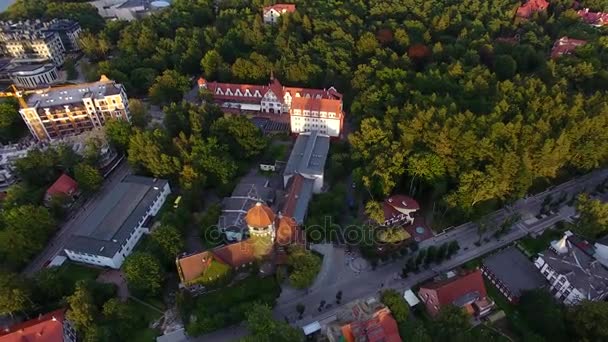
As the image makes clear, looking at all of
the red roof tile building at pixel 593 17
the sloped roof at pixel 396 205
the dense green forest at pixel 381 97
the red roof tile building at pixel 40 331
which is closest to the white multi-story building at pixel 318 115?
the dense green forest at pixel 381 97

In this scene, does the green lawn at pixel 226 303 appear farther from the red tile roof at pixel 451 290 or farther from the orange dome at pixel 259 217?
the red tile roof at pixel 451 290

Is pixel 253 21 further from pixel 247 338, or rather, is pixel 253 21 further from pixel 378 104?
pixel 247 338

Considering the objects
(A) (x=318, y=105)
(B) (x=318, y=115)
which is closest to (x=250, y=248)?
(B) (x=318, y=115)

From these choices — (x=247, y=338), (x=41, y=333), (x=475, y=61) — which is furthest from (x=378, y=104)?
(x=41, y=333)

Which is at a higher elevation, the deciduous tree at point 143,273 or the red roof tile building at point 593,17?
the red roof tile building at point 593,17

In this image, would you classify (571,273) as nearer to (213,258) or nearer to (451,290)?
(451,290)

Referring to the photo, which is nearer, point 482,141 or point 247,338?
point 247,338

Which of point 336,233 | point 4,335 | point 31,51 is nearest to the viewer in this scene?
point 4,335
